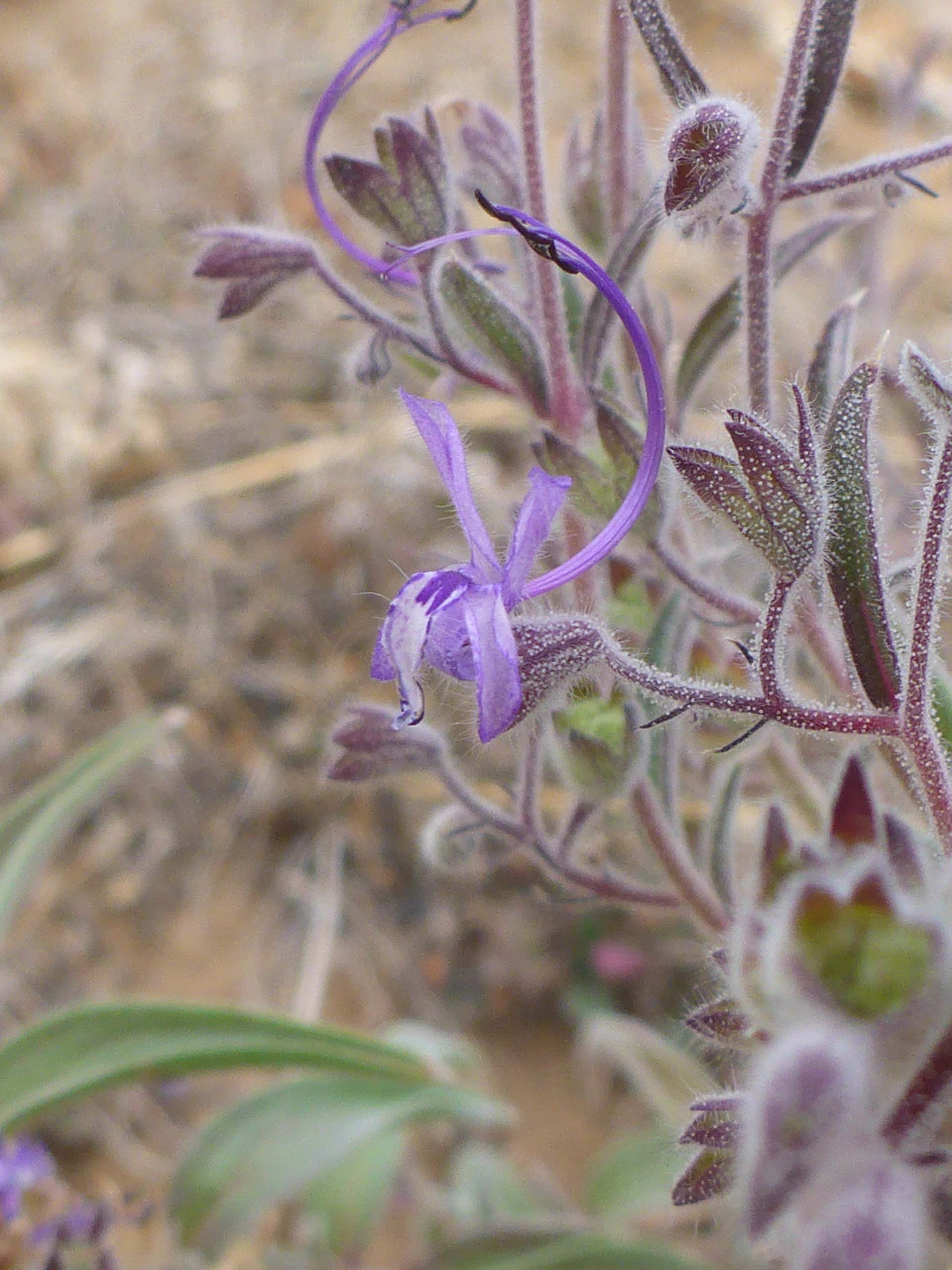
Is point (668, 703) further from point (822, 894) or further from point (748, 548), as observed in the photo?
point (822, 894)

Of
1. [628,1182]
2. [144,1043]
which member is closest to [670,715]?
[144,1043]

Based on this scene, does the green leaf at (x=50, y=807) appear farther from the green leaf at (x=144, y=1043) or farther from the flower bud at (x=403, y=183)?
the flower bud at (x=403, y=183)

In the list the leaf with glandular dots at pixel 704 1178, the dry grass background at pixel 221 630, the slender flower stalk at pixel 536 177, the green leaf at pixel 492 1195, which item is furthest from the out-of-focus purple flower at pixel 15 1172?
the slender flower stalk at pixel 536 177

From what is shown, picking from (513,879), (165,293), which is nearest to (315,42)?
(165,293)

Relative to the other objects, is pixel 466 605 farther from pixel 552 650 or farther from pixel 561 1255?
pixel 561 1255

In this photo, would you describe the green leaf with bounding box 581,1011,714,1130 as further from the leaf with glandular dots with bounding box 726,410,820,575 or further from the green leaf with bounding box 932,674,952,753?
the leaf with glandular dots with bounding box 726,410,820,575

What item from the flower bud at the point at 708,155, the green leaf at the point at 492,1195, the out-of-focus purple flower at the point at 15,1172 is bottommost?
the green leaf at the point at 492,1195

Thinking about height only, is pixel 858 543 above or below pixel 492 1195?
above
